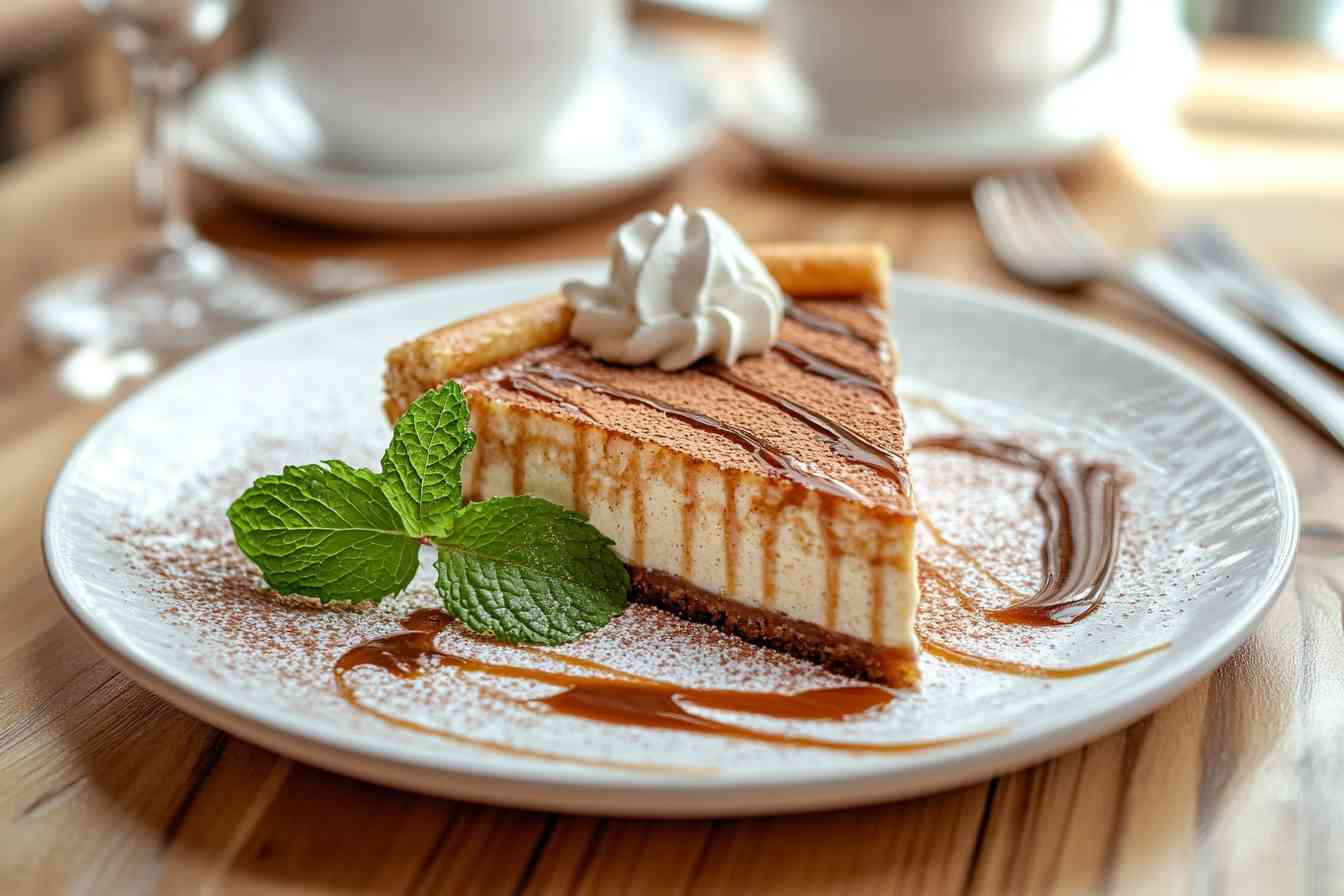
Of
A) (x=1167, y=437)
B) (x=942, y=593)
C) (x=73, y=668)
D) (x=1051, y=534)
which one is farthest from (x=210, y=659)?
(x=1167, y=437)

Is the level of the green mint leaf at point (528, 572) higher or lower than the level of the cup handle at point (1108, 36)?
lower

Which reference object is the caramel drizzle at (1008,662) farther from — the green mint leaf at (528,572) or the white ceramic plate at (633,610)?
the green mint leaf at (528,572)

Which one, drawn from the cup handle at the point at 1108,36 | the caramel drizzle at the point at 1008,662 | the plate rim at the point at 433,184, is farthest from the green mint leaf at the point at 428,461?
the cup handle at the point at 1108,36

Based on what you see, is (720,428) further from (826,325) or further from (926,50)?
(926,50)

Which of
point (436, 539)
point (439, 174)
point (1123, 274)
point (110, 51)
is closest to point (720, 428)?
point (436, 539)

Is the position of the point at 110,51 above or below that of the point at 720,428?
below

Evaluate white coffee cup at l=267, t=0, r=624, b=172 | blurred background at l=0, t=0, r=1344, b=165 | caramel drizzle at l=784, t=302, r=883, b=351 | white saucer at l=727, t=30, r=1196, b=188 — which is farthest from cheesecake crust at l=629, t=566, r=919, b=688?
blurred background at l=0, t=0, r=1344, b=165
